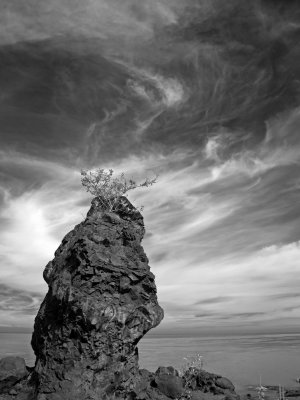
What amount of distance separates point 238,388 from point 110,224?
20.9 metres

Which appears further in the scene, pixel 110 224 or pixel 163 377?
pixel 163 377

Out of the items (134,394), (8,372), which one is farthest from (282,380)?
(8,372)

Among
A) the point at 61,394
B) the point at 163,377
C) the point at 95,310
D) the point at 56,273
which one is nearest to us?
the point at 61,394

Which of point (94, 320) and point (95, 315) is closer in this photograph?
point (94, 320)

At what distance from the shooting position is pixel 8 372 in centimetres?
1808

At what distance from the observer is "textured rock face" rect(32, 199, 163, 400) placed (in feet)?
48.7

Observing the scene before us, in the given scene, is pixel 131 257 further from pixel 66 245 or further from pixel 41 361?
pixel 41 361

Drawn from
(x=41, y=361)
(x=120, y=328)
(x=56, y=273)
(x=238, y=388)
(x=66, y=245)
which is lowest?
(x=238, y=388)

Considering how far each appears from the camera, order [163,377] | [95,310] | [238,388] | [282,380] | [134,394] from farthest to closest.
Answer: [282,380]
[238,388]
[163,377]
[134,394]
[95,310]

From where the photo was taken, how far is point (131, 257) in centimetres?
1780

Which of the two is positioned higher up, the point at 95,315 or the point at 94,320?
the point at 95,315

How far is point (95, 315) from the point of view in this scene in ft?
49.6

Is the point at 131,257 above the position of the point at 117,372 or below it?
above

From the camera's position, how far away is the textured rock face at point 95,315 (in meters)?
14.9
